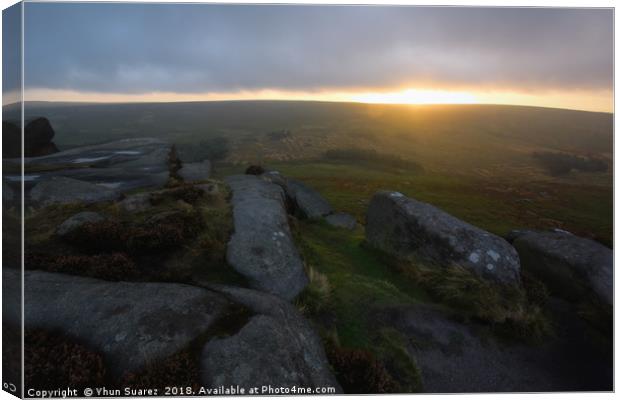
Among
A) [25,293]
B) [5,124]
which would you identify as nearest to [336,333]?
[25,293]

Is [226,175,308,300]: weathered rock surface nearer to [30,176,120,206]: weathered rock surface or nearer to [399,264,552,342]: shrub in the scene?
[399,264,552,342]: shrub

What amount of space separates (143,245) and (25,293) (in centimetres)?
225

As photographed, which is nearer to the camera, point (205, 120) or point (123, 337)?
point (123, 337)

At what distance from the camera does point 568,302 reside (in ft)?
27.8

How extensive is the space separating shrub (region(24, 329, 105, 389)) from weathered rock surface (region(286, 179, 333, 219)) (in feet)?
38.7

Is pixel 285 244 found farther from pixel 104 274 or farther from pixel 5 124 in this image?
Answer: pixel 5 124

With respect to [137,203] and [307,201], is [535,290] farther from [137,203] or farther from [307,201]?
[307,201]

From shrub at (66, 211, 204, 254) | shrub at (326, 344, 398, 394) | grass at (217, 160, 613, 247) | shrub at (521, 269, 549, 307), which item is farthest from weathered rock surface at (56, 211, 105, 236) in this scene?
grass at (217, 160, 613, 247)

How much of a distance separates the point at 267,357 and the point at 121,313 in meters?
2.28

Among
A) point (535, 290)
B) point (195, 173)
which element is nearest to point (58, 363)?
point (535, 290)

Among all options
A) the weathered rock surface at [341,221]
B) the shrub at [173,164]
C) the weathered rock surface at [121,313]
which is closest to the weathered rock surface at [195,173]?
the shrub at [173,164]

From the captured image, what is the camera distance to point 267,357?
Answer: 470 cm

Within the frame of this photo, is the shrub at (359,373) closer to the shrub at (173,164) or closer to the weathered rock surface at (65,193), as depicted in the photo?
the weathered rock surface at (65,193)

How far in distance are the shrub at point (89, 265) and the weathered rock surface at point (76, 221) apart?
4.07ft
